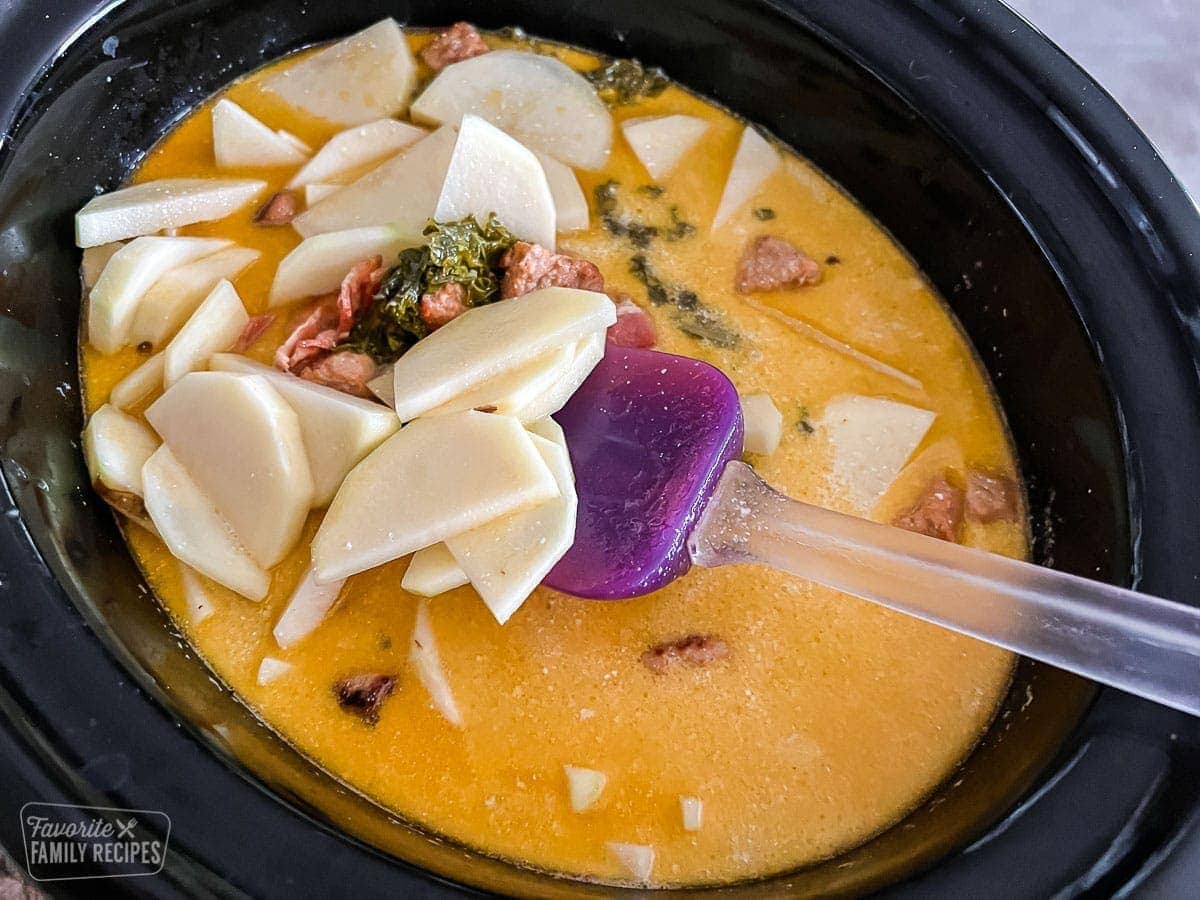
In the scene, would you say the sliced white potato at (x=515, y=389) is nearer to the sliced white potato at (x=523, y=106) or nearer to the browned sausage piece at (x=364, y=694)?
the browned sausage piece at (x=364, y=694)

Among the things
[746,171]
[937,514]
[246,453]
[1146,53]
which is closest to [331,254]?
[246,453]

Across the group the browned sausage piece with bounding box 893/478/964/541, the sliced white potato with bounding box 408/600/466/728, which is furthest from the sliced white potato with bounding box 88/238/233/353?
the browned sausage piece with bounding box 893/478/964/541

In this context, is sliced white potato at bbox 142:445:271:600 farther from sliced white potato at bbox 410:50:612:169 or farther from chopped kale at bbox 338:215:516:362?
sliced white potato at bbox 410:50:612:169

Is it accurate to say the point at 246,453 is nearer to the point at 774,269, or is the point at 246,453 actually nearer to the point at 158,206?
the point at 158,206

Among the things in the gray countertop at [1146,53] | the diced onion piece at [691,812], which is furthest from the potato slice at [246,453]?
the gray countertop at [1146,53]

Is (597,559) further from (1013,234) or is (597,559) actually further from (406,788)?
(1013,234)
